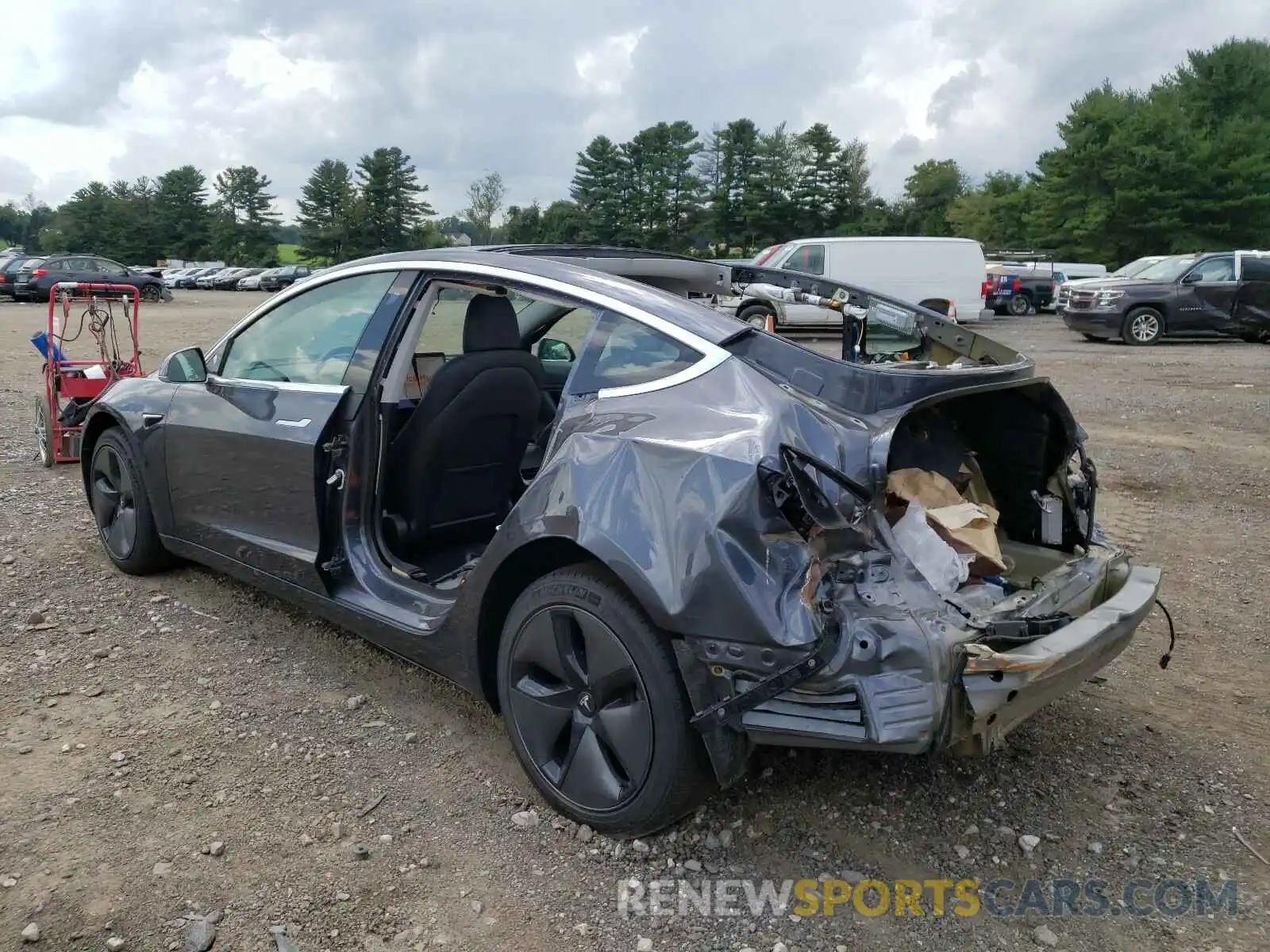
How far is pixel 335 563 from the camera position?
3.45 m

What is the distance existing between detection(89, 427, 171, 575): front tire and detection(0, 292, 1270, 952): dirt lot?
0.74 feet

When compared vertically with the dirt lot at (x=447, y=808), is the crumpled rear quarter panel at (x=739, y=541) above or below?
above

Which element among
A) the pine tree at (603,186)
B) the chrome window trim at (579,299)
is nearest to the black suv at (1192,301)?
the chrome window trim at (579,299)

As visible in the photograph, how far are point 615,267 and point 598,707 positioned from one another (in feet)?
5.30

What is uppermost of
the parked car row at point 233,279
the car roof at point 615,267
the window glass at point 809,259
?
the parked car row at point 233,279

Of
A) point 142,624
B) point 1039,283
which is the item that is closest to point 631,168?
point 1039,283

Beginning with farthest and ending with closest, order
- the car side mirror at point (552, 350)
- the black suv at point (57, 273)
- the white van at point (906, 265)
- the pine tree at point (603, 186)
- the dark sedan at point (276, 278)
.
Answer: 1. the pine tree at point (603, 186)
2. the dark sedan at point (276, 278)
3. the black suv at point (57, 273)
4. the white van at point (906, 265)
5. the car side mirror at point (552, 350)

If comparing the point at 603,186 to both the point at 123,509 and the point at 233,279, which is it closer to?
the point at 233,279

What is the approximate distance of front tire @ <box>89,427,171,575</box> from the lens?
4.38 meters

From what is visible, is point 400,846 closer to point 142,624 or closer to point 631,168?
point 142,624

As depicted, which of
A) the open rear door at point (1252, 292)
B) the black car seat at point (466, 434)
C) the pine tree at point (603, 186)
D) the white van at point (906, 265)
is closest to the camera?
the black car seat at point (466, 434)

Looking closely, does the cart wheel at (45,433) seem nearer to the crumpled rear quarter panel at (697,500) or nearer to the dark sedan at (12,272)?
the crumpled rear quarter panel at (697,500)

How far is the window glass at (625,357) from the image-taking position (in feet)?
8.68

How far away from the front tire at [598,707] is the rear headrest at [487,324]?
126 cm
